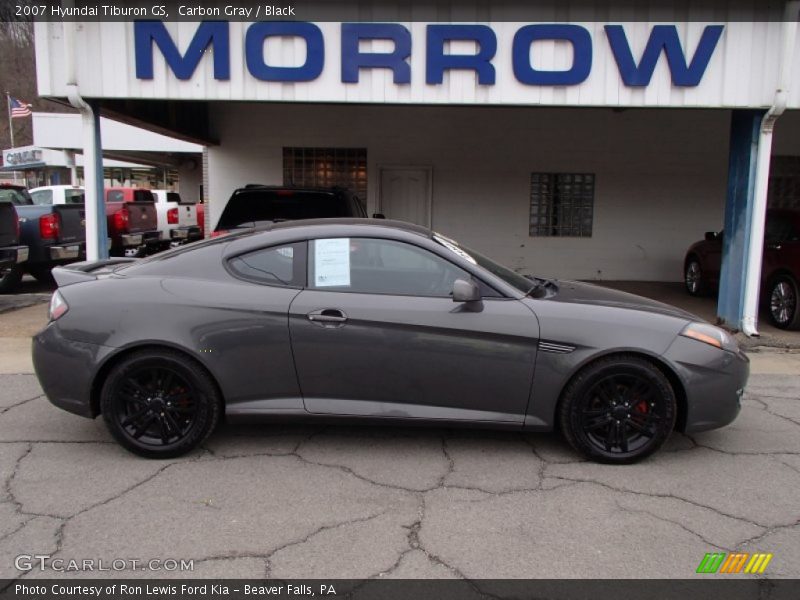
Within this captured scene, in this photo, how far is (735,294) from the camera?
777cm

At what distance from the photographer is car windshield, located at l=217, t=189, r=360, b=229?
7.48m

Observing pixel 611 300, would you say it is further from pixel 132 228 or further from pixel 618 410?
pixel 132 228

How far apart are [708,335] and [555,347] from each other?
101 cm

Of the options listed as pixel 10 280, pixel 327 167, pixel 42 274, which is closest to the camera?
pixel 10 280

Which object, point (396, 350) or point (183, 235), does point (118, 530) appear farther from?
point (183, 235)

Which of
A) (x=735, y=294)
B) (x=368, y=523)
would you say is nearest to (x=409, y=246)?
(x=368, y=523)

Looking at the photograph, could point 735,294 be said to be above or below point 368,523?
above

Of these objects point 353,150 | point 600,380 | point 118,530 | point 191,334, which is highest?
point 353,150

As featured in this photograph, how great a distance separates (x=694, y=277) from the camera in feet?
35.7

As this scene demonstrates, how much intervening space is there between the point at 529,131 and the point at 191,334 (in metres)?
10.1

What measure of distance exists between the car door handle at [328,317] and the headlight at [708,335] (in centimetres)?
212

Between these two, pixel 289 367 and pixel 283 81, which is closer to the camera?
pixel 289 367

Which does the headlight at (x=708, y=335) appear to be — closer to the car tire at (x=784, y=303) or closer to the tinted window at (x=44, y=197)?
the car tire at (x=784, y=303)
